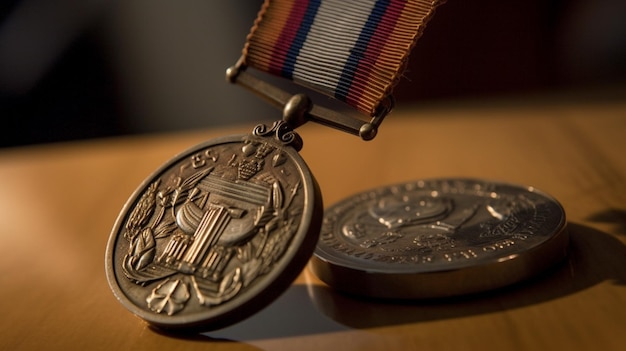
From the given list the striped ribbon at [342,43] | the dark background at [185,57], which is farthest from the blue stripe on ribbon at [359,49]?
the dark background at [185,57]

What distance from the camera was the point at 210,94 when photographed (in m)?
2.83

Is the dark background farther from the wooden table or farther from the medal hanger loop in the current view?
the medal hanger loop

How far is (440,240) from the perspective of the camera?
3.25 feet

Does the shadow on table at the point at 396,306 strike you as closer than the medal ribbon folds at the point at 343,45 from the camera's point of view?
Yes

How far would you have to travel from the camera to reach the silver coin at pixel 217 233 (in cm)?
87

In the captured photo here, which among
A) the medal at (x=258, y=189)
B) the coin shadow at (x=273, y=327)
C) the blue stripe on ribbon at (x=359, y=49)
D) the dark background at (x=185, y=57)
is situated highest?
the blue stripe on ribbon at (x=359, y=49)

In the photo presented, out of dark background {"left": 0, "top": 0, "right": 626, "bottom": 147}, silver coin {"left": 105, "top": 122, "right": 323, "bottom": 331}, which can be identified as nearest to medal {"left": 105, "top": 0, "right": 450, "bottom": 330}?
silver coin {"left": 105, "top": 122, "right": 323, "bottom": 331}

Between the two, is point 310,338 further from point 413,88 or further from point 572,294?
point 413,88

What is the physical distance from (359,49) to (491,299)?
394 millimetres

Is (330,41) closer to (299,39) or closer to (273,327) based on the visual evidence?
(299,39)

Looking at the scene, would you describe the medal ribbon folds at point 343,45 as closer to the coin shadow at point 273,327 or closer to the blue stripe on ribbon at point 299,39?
the blue stripe on ribbon at point 299,39

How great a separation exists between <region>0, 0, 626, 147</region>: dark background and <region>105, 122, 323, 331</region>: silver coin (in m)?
1.64

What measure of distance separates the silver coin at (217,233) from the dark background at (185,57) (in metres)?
1.64

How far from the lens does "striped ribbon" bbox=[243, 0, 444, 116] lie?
1.03 meters
